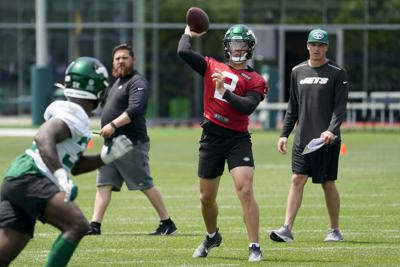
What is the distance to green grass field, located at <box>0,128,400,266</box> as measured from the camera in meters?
10.0

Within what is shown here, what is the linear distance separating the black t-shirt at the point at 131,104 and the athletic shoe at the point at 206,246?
192 cm

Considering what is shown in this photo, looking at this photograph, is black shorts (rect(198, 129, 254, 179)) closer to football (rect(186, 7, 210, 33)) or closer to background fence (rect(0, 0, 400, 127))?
football (rect(186, 7, 210, 33))

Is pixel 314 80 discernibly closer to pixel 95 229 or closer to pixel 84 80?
pixel 95 229

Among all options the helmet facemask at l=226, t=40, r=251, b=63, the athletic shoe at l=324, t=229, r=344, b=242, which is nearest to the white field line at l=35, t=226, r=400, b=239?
the athletic shoe at l=324, t=229, r=344, b=242

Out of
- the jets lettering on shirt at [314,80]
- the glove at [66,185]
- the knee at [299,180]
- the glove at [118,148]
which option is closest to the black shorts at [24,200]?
the glove at [66,185]

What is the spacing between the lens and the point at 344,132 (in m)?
32.1

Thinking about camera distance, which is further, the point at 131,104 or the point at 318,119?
the point at 131,104

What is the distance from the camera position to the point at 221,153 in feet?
33.2

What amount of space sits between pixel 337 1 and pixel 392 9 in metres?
1.77

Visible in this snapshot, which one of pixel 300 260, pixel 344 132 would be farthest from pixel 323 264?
pixel 344 132

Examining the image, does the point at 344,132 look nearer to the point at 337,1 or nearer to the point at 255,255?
the point at 337,1

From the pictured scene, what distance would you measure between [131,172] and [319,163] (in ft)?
6.64

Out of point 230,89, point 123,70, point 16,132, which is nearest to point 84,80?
point 230,89

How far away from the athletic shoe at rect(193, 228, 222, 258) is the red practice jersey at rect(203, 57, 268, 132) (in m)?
0.99
